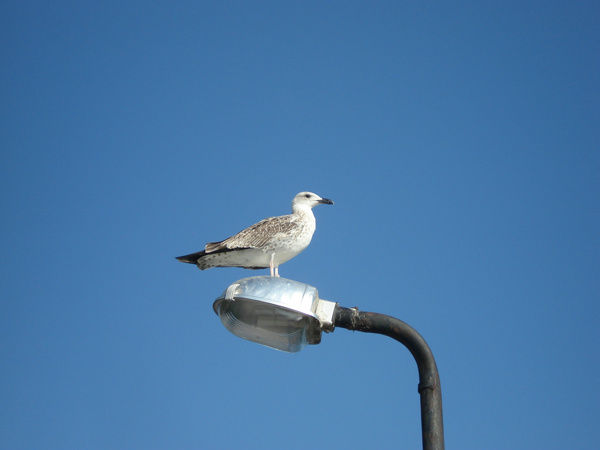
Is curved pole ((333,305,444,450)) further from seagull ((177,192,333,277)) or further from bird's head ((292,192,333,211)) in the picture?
bird's head ((292,192,333,211))

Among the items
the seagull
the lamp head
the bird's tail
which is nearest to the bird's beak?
the seagull

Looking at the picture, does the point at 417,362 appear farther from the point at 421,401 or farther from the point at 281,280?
the point at 281,280

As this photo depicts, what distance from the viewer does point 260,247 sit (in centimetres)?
630

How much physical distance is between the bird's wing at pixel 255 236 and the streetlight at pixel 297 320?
1.76 metres

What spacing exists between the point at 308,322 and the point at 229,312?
0.65 meters

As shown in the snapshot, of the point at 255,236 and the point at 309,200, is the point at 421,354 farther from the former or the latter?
the point at 309,200

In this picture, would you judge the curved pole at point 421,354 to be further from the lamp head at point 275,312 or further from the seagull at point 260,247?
the seagull at point 260,247

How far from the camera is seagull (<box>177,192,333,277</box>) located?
6.32 metres

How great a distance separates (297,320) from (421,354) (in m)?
0.95

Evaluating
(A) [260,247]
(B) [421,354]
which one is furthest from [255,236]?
(B) [421,354]

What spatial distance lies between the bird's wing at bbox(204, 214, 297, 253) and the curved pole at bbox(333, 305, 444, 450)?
6.84ft

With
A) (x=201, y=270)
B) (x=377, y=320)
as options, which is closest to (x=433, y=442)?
(x=377, y=320)

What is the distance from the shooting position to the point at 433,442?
151 inches

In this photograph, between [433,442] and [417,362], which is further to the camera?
[417,362]
